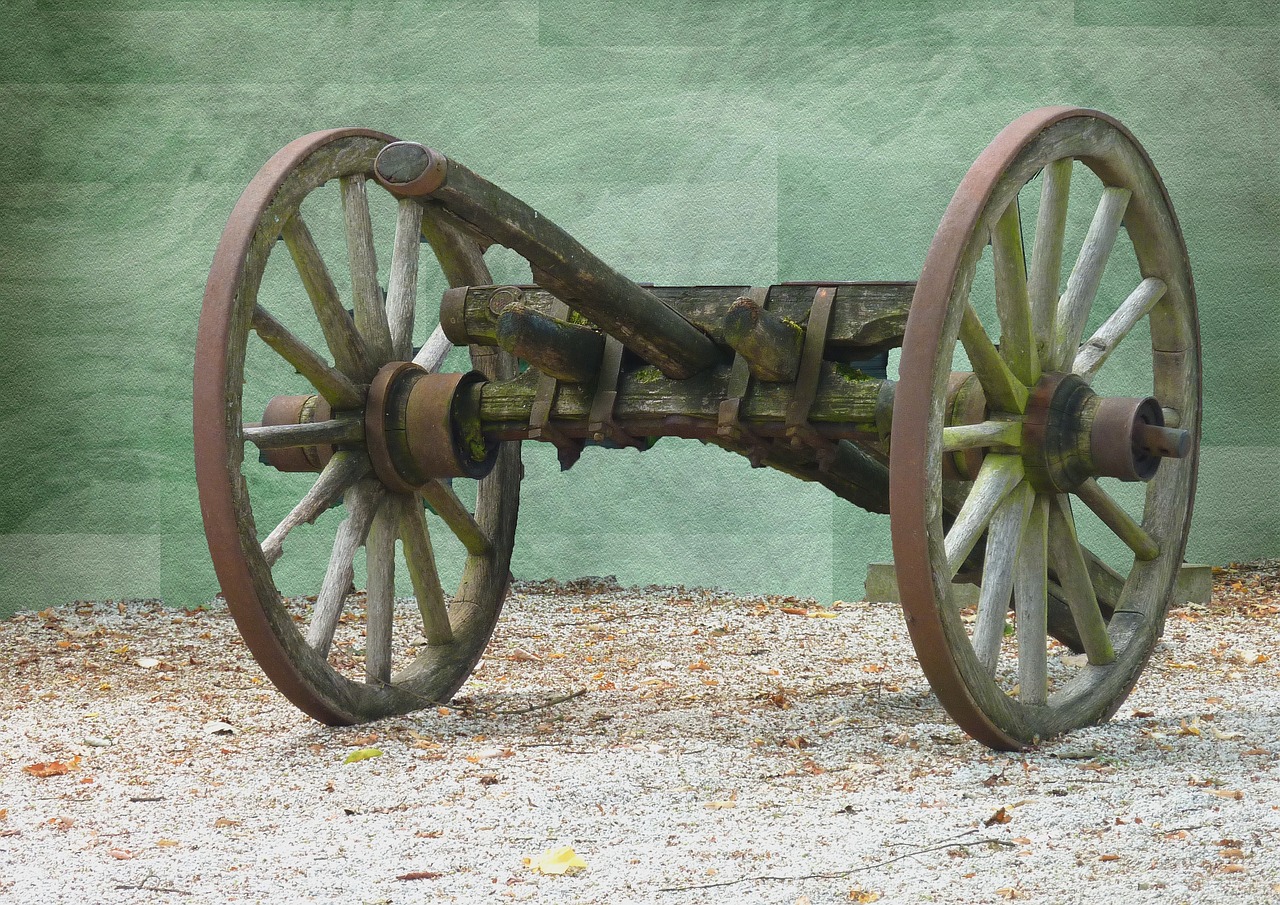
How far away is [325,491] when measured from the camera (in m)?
3.74

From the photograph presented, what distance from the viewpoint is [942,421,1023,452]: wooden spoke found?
127 inches

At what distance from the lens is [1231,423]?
6668mm

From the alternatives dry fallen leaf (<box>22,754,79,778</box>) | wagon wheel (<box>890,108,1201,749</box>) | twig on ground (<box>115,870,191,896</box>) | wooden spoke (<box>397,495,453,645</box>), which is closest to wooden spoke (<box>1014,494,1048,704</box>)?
wagon wheel (<box>890,108,1201,749</box>)

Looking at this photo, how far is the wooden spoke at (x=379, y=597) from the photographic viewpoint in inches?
155

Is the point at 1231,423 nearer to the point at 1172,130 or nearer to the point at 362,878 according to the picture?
the point at 1172,130

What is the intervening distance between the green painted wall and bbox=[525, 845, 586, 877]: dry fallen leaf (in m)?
4.04

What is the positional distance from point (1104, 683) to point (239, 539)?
2.17m

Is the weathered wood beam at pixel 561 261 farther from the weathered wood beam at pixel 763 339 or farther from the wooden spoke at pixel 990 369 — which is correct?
the wooden spoke at pixel 990 369

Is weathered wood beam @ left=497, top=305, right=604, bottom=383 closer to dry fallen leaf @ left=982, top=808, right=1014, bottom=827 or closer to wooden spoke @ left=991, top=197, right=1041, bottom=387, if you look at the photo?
wooden spoke @ left=991, top=197, right=1041, bottom=387

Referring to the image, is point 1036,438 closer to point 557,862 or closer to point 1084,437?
point 1084,437

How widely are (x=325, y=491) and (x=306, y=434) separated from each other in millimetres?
158

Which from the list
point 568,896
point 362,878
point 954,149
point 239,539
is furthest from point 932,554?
point 954,149

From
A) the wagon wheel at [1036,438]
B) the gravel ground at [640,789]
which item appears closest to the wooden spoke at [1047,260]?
the wagon wheel at [1036,438]

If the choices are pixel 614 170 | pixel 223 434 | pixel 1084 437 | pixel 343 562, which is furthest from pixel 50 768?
pixel 614 170
